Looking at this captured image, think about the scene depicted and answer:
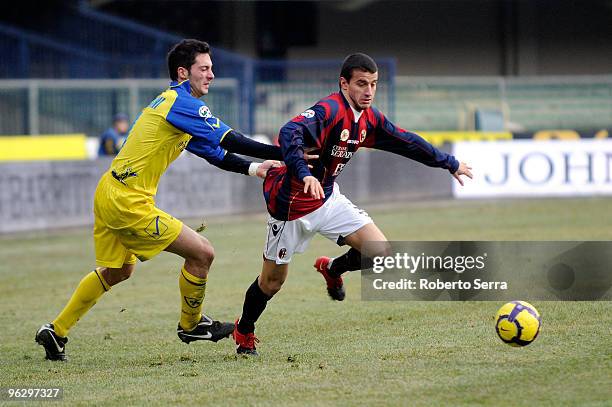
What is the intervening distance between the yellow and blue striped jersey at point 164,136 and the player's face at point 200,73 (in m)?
0.06

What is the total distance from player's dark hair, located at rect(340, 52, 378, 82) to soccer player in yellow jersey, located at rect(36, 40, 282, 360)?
29.9 inches

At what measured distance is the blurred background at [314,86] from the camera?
20.5 meters

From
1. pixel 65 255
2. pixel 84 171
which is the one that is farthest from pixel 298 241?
pixel 84 171

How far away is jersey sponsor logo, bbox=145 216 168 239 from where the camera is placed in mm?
7637

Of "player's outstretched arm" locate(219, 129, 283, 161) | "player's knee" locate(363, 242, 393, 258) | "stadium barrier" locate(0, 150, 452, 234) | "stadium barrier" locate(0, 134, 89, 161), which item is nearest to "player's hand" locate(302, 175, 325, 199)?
"player's outstretched arm" locate(219, 129, 283, 161)

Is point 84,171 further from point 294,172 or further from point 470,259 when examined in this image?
point 294,172

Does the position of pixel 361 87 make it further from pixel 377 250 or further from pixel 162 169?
pixel 162 169

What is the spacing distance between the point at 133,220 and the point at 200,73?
45.8 inches

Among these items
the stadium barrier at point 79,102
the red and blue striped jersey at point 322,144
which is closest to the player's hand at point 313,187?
the red and blue striped jersey at point 322,144

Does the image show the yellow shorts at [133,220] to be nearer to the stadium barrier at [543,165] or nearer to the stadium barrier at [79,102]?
the stadium barrier at [543,165]

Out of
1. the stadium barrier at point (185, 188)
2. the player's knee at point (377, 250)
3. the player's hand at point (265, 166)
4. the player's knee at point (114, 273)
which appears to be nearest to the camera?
the player's hand at point (265, 166)

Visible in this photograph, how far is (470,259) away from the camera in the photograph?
11414mm

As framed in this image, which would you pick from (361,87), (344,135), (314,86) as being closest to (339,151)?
(344,135)

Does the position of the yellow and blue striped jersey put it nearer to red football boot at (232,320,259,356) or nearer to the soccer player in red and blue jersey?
the soccer player in red and blue jersey
